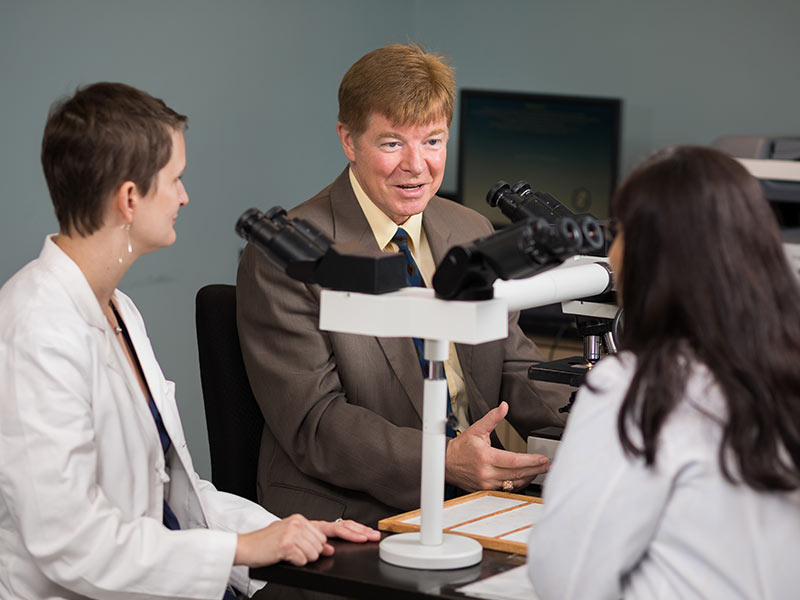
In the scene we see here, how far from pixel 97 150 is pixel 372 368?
28.7 inches

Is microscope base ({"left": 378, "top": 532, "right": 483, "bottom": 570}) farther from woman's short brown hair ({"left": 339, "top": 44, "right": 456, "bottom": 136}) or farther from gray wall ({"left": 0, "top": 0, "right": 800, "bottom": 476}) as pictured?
gray wall ({"left": 0, "top": 0, "right": 800, "bottom": 476})

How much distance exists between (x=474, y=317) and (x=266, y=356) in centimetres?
77

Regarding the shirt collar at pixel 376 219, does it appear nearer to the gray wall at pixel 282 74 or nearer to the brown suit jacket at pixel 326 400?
the brown suit jacket at pixel 326 400

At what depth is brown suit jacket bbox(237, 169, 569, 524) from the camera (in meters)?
1.89

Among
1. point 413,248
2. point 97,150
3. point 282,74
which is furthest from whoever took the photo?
point 282,74

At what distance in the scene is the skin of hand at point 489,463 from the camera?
5.76 feet

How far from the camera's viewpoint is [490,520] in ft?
5.06

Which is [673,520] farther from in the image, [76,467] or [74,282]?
[74,282]

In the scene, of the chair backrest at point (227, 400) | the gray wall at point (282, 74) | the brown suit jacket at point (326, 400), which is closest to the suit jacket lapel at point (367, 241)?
the brown suit jacket at point (326, 400)

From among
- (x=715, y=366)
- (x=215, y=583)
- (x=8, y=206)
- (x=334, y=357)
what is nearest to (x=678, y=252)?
(x=715, y=366)

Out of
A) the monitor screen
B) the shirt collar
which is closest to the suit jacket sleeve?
the shirt collar

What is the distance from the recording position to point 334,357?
1.97 m

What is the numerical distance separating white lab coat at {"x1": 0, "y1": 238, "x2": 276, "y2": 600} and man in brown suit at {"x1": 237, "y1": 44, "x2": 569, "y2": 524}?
42 cm

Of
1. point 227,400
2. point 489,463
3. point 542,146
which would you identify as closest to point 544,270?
point 489,463
